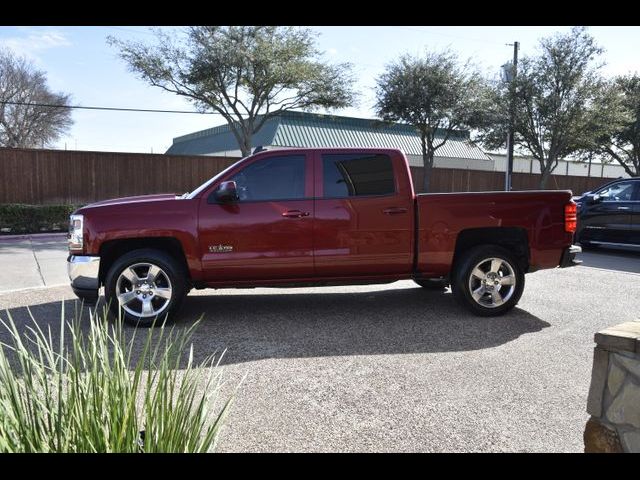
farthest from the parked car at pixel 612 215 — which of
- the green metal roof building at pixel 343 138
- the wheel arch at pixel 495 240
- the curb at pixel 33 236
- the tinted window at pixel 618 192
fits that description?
the curb at pixel 33 236

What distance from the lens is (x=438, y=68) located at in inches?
842

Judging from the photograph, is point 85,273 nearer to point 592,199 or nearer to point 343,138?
point 592,199

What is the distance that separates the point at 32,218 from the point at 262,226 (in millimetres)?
12295

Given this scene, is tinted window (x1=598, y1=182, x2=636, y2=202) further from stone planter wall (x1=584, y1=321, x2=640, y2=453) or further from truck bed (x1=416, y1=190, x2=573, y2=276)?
stone planter wall (x1=584, y1=321, x2=640, y2=453)

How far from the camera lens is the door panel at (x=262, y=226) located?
5668 millimetres

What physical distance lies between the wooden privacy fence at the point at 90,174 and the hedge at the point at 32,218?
2.04 metres

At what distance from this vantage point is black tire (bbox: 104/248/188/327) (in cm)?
553

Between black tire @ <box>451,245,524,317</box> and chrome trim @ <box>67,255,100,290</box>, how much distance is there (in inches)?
160

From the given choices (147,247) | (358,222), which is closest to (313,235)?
(358,222)

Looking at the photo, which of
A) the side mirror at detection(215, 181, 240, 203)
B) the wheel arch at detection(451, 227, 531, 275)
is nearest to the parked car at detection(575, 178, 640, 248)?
the wheel arch at detection(451, 227, 531, 275)

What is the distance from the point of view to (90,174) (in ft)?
59.7

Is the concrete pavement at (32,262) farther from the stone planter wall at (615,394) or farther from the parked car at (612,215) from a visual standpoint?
the parked car at (612,215)
